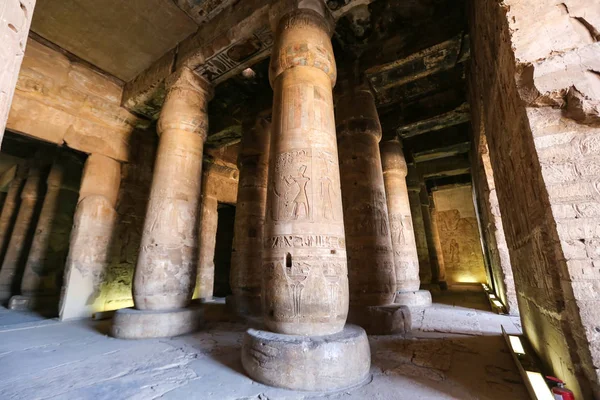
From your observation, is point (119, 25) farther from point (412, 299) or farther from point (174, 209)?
point (412, 299)

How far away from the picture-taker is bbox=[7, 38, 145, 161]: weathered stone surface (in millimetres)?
4793

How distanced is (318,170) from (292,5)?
2.49 metres

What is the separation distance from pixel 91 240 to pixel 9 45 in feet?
17.8

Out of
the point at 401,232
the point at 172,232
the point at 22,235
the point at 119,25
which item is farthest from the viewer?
the point at 22,235

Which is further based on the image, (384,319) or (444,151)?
(444,151)

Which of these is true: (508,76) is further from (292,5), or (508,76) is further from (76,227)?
(76,227)

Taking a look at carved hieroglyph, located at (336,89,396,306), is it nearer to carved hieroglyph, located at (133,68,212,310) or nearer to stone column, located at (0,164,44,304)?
carved hieroglyph, located at (133,68,212,310)

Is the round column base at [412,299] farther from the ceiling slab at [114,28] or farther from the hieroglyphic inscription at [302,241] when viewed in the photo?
the ceiling slab at [114,28]

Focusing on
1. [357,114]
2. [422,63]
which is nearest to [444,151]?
[422,63]

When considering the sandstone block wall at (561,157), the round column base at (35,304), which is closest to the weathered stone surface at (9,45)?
the sandstone block wall at (561,157)

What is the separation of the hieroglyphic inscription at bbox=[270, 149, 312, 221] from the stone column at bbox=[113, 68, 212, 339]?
2074 millimetres

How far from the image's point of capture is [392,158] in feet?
23.0

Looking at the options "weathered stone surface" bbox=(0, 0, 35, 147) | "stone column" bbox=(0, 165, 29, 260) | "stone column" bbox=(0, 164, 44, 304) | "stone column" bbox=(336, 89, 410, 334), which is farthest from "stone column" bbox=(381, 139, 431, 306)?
"stone column" bbox=(0, 165, 29, 260)

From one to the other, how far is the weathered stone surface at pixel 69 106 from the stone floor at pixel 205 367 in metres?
3.46
